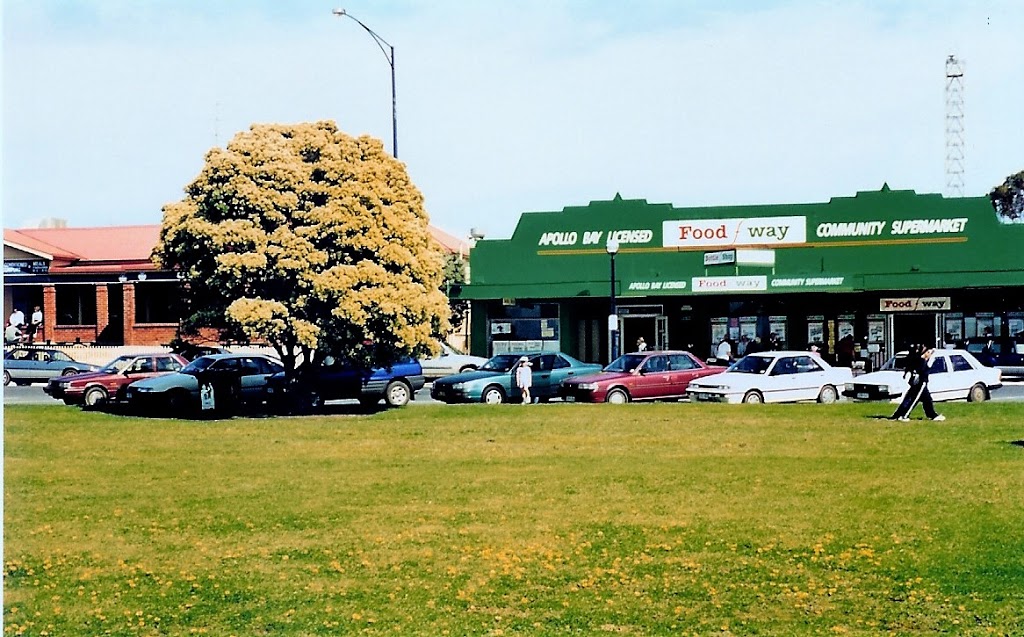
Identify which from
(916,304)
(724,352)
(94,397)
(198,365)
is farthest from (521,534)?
(916,304)

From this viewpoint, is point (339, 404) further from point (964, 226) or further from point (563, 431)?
point (964, 226)

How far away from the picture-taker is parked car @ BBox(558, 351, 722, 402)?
25.4m

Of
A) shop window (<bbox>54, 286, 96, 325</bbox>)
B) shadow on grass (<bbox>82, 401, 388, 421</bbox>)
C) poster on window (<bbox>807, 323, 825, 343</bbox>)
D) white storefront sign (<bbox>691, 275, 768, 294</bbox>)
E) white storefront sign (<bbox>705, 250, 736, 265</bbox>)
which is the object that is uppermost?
white storefront sign (<bbox>705, 250, 736, 265</bbox>)

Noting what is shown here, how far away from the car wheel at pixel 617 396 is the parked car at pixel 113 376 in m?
9.12

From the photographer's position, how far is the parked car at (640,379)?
25.4m

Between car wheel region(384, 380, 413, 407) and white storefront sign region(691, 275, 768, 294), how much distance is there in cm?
1454

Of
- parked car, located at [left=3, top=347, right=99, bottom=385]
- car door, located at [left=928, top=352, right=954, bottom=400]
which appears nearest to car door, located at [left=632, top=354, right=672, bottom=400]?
car door, located at [left=928, top=352, right=954, bottom=400]

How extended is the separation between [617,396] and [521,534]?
1503 cm

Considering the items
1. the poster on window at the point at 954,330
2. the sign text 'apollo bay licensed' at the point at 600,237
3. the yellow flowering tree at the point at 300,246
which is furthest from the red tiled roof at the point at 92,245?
the poster on window at the point at 954,330

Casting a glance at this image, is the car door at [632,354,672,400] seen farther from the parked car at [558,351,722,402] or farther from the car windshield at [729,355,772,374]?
the car windshield at [729,355,772,374]

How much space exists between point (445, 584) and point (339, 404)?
1769 centimetres

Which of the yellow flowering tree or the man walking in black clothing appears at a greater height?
the yellow flowering tree

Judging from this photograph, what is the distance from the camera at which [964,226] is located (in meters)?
36.2

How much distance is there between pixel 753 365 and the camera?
25188 mm
